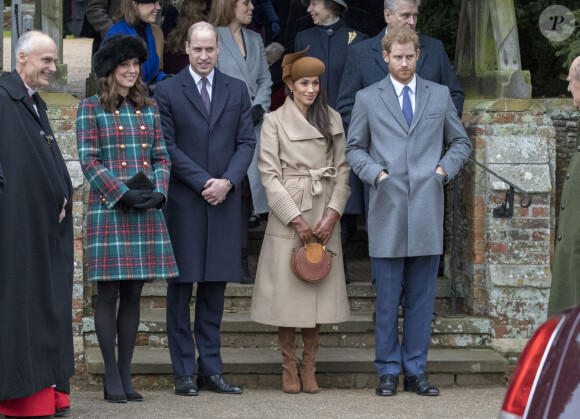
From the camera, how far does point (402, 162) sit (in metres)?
6.73

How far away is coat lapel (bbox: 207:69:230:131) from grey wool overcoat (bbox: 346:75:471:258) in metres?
0.80

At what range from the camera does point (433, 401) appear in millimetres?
6652

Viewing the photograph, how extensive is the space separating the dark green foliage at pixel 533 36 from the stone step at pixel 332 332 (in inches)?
93.1

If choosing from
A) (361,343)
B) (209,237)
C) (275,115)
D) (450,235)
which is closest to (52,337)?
(209,237)

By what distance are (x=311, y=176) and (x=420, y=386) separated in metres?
1.43

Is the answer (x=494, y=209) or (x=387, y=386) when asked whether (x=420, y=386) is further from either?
(x=494, y=209)

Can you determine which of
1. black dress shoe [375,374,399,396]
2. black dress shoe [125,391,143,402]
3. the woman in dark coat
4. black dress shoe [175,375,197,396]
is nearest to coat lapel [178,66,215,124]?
the woman in dark coat

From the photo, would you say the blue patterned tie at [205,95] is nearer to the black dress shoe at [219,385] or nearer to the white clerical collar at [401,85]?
the white clerical collar at [401,85]

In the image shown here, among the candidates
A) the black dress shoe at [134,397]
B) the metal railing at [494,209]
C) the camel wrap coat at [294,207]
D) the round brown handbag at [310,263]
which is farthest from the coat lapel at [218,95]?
the metal railing at [494,209]

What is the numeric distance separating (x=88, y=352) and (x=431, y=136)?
102 inches

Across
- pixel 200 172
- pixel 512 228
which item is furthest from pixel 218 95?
pixel 512 228

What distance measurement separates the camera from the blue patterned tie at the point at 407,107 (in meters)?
6.84

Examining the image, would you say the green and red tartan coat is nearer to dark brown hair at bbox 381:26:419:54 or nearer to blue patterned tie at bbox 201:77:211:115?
blue patterned tie at bbox 201:77:211:115

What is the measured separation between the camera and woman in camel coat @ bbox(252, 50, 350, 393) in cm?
674
